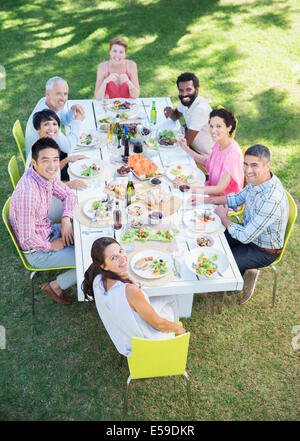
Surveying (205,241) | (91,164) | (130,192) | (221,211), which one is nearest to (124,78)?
(91,164)

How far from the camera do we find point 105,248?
300cm

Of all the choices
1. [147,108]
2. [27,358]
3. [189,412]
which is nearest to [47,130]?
[147,108]

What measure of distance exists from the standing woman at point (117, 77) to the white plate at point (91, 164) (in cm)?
155

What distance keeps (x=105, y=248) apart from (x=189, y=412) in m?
1.57

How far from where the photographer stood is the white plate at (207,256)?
11.1 feet

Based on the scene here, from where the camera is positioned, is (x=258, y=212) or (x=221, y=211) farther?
(x=221, y=211)

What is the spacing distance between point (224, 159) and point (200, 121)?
84 cm

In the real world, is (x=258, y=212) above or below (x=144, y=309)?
above

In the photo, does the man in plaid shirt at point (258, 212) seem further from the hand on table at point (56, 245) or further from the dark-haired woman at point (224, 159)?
the hand on table at point (56, 245)

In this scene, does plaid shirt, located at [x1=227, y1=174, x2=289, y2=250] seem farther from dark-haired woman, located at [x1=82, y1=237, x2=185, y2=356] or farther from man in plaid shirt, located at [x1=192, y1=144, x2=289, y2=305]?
dark-haired woman, located at [x1=82, y1=237, x2=185, y2=356]

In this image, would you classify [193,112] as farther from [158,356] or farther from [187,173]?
[158,356]

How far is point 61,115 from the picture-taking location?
521cm

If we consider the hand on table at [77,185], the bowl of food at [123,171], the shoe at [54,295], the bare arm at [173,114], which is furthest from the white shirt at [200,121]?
the shoe at [54,295]
